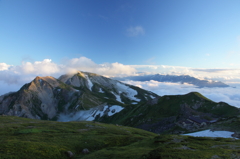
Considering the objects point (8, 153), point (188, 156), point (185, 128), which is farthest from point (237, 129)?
point (8, 153)

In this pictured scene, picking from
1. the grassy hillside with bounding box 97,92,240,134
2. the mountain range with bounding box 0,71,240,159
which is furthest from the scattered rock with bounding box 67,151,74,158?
the grassy hillside with bounding box 97,92,240,134

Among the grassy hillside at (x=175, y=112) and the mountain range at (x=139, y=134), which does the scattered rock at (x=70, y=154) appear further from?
the grassy hillside at (x=175, y=112)

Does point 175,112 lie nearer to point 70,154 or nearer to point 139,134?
point 139,134

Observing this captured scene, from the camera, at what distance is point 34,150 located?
80.8ft

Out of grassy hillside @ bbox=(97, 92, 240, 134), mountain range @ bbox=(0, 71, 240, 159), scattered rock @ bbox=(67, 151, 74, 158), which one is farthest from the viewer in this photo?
grassy hillside @ bbox=(97, 92, 240, 134)

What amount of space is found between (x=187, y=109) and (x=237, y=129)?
4463cm

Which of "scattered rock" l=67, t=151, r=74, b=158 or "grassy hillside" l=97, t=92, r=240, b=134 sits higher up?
"scattered rock" l=67, t=151, r=74, b=158

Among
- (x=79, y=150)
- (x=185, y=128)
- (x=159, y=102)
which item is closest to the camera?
(x=79, y=150)

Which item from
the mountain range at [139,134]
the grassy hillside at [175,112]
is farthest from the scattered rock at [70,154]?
the grassy hillside at [175,112]

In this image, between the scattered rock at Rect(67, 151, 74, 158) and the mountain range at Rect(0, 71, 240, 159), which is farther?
the scattered rock at Rect(67, 151, 74, 158)

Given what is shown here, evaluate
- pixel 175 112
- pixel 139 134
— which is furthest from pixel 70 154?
pixel 175 112

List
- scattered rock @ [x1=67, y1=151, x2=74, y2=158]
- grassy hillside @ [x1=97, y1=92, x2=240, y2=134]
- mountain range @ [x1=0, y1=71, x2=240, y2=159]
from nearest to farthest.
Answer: mountain range @ [x1=0, y1=71, x2=240, y2=159] < scattered rock @ [x1=67, y1=151, x2=74, y2=158] < grassy hillside @ [x1=97, y1=92, x2=240, y2=134]

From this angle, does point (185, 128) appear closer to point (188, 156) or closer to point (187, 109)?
point (187, 109)

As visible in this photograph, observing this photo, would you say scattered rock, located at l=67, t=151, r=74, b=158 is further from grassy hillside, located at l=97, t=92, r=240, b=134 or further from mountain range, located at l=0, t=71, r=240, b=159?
grassy hillside, located at l=97, t=92, r=240, b=134
